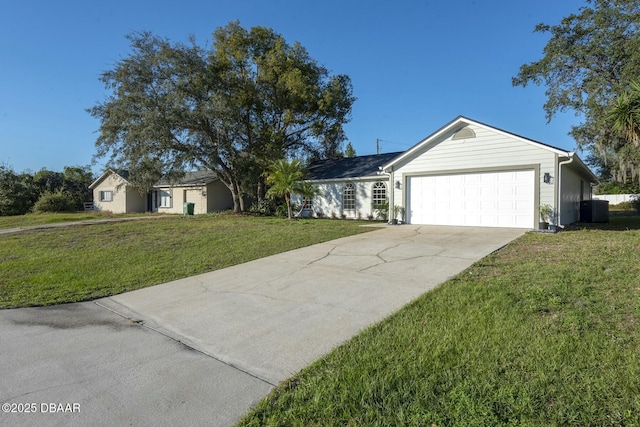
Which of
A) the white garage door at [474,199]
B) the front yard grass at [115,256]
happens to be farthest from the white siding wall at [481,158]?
the front yard grass at [115,256]

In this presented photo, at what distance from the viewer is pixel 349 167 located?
20.9 m

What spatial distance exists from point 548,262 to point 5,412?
758 centimetres

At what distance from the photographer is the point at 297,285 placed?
577 cm

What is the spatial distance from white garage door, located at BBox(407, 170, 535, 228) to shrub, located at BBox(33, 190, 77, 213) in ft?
93.6

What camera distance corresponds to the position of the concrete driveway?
2607mm

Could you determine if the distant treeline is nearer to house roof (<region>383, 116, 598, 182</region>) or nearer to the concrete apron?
house roof (<region>383, 116, 598, 182</region>)

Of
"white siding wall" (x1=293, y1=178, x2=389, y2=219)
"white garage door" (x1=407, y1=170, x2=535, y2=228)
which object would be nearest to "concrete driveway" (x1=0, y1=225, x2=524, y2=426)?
"white garage door" (x1=407, y1=170, x2=535, y2=228)

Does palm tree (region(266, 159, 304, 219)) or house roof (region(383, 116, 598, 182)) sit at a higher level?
house roof (region(383, 116, 598, 182))

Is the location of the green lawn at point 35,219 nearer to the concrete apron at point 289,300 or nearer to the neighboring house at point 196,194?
the neighboring house at point 196,194

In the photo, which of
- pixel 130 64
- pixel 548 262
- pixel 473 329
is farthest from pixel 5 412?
pixel 130 64

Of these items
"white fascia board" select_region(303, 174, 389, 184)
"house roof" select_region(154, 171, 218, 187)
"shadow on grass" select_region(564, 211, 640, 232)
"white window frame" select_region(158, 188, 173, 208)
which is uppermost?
"house roof" select_region(154, 171, 218, 187)

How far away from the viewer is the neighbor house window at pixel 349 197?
18.7 m

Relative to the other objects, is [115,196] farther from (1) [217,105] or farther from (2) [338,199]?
(2) [338,199]

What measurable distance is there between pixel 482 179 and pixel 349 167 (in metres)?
9.53
